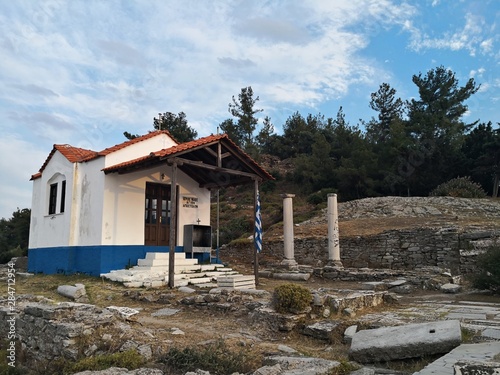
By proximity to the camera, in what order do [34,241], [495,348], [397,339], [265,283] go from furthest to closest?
1. [34,241]
2. [265,283]
3. [397,339]
4. [495,348]

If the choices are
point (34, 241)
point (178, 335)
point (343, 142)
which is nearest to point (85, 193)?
point (34, 241)

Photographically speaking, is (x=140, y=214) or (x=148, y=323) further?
(x=140, y=214)

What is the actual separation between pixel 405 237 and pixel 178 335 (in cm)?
1287

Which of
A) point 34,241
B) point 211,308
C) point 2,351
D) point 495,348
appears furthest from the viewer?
point 34,241

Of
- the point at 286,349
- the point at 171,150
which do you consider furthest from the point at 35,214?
the point at 286,349

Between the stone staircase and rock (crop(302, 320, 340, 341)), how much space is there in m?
5.16

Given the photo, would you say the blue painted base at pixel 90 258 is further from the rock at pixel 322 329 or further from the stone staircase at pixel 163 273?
the rock at pixel 322 329

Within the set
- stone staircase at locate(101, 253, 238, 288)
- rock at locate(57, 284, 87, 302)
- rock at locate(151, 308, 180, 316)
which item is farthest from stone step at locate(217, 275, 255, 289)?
rock at locate(57, 284, 87, 302)

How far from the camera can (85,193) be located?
542 inches

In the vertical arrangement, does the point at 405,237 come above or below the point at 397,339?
above

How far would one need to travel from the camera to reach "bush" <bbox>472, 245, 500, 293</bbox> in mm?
9828

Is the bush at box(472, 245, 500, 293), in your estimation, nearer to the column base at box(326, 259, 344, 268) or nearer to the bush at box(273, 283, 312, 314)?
the bush at box(273, 283, 312, 314)

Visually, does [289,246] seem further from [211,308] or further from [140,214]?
[211,308]

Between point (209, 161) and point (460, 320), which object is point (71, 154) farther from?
point (460, 320)
